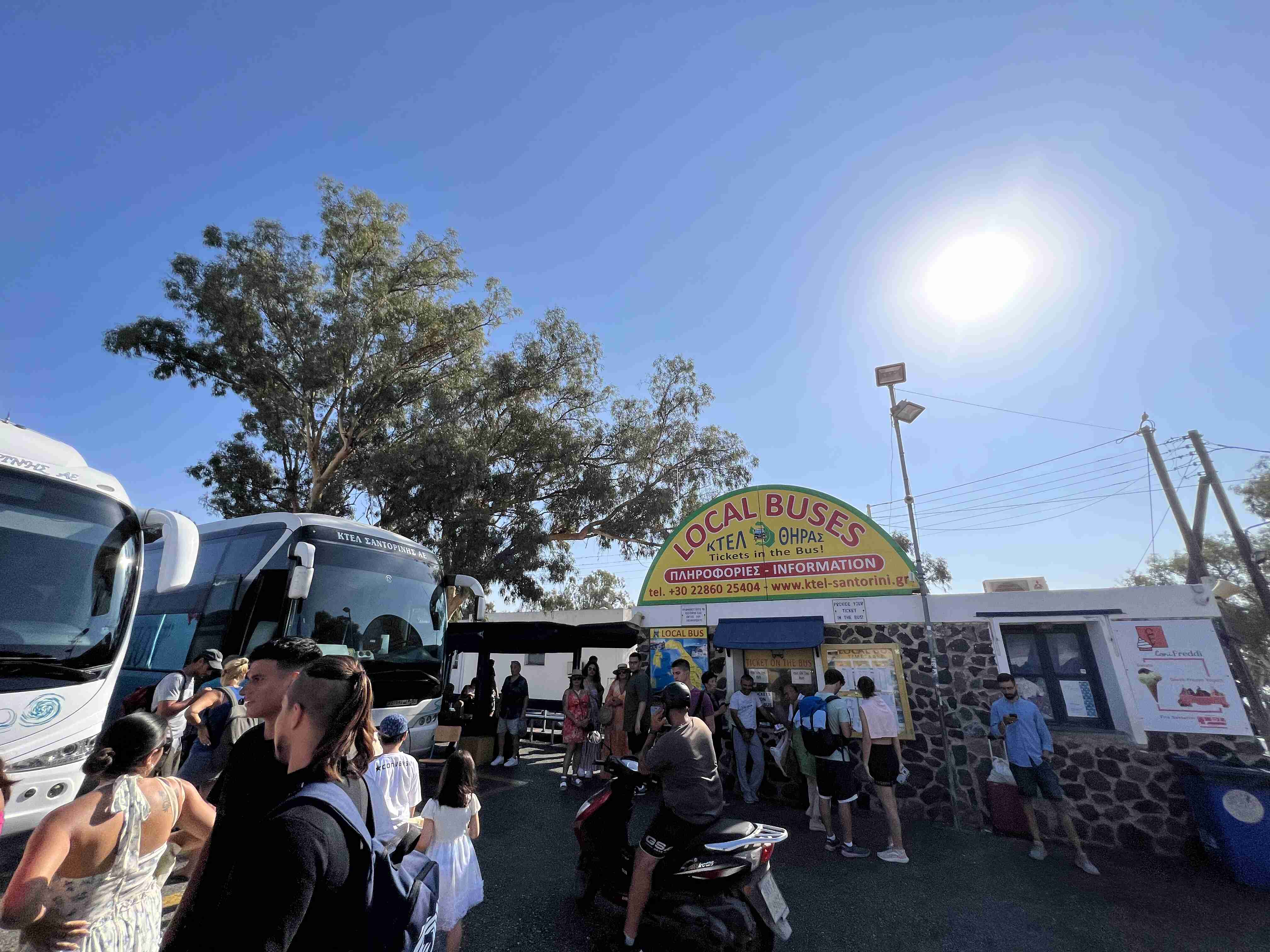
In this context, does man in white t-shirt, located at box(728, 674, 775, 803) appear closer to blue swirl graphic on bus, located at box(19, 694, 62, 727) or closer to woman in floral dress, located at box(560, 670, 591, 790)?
woman in floral dress, located at box(560, 670, 591, 790)

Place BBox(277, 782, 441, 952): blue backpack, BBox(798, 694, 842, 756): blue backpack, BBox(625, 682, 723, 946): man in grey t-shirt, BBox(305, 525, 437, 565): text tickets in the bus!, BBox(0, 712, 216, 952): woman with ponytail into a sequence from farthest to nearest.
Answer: BBox(305, 525, 437, 565): text tickets in the bus!, BBox(798, 694, 842, 756): blue backpack, BBox(625, 682, 723, 946): man in grey t-shirt, BBox(0, 712, 216, 952): woman with ponytail, BBox(277, 782, 441, 952): blue backpack

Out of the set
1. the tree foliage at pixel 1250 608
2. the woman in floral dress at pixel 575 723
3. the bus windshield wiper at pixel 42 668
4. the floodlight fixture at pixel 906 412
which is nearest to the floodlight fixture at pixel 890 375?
the floodlight fixture at pixel 906 412

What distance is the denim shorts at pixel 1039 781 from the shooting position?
6.18 metres

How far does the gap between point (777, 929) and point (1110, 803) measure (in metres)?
6.42

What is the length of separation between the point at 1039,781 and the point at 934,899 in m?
2.44

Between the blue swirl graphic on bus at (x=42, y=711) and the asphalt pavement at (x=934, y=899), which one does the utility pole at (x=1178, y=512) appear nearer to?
the asphalt pavement at (x=934, y=899)

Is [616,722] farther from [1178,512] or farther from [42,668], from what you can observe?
[1178,512]

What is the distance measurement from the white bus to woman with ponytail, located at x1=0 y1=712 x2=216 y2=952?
456cm

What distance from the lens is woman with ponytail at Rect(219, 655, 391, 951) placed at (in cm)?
128

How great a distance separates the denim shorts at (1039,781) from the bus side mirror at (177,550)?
9266mm

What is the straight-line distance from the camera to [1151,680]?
23.3ft

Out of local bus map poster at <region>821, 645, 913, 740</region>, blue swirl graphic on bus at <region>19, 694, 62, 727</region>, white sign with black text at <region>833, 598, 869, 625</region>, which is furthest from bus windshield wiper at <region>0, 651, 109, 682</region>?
white sign with black text at <region>833, 598, 869, 625</region>

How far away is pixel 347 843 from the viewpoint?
1.43 meters

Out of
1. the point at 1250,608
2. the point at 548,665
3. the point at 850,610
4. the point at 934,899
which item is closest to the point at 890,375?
the point at 850,610
